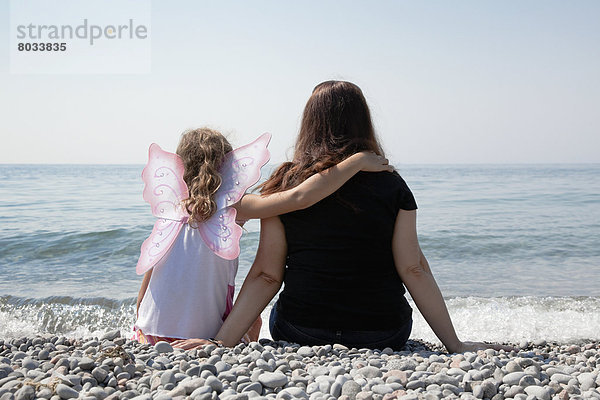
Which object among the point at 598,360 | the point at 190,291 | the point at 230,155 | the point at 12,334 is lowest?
the point at 12,334

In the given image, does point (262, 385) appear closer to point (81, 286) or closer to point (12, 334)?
point (12, 334)

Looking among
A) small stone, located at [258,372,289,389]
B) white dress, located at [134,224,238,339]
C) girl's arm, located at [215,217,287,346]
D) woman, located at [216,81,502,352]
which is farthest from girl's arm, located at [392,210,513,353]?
small stone, located at [258,372,289,389]

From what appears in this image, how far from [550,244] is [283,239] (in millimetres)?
8366

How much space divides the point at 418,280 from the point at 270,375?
4.08 feet

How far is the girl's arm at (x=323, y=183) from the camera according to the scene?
311 centimetres

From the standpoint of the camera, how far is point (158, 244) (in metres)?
Result: 3.46

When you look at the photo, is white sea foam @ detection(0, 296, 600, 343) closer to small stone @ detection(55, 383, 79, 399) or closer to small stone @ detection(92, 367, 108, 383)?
small stone @ detection(92, 367, 108, 383)

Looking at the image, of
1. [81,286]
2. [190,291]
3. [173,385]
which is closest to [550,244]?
[81,286]

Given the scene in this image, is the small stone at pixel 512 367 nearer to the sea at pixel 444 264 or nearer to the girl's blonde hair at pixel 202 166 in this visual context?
the girl's blonde hair at pixel 202 166

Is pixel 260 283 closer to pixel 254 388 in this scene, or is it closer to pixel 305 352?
pixel 305 352

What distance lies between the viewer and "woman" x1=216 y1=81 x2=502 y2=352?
321 centimetres

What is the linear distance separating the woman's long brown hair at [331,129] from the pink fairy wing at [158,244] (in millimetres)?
605

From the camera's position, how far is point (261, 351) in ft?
9.84

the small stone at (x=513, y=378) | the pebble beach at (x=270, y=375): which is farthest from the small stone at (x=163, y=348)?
the small stone at (x=513, y=378)
